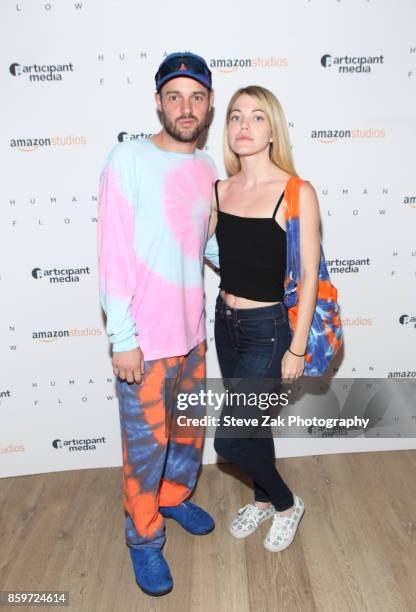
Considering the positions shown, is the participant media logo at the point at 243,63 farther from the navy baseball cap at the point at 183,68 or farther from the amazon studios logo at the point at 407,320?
the amazon studios logo at the point at 407,320

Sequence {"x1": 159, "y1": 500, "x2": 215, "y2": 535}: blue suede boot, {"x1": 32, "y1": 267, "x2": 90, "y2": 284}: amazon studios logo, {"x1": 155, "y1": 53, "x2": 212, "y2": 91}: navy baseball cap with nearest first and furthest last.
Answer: {"x1": 155, "y1": 53, "x2": 212, "y2": 91}: navy baseball cap → {"x1": 159, "y1": 500, "x2": 215, "y2": 535}: blue suede boot → {"x1": 32, "y1": 267, "x2": 90, "y2": 284}: amazon studios logo

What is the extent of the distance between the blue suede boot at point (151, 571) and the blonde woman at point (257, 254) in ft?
1.74

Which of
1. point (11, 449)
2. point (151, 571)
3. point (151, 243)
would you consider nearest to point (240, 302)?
point (151, 243)

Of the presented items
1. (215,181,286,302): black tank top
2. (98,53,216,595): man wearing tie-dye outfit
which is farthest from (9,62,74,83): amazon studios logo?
(215,181,286,302): black tank top

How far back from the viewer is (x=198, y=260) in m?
2.14

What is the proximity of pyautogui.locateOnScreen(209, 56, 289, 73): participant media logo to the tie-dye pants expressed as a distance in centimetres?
129

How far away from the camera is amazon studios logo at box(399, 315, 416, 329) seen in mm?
2871

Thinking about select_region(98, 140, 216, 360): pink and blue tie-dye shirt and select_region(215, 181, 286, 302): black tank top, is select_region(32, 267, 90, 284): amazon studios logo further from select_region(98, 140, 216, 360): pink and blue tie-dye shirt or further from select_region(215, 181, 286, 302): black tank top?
select_region(215, 181, 286, 302): black tank top

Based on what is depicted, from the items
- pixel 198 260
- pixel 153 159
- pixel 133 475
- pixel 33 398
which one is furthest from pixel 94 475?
pixel 153 159

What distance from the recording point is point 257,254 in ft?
6.68

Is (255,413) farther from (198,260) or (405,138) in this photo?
(405,138)

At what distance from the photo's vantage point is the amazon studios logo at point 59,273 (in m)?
2.64

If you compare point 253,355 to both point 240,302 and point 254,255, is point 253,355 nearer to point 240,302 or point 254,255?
point 240,302

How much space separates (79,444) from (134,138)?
1.71m
